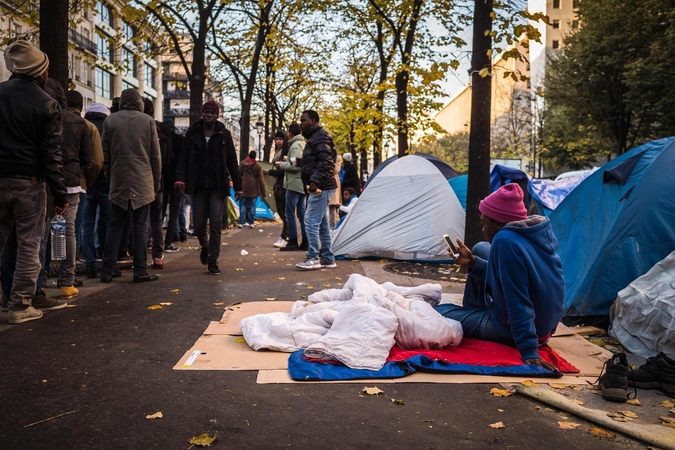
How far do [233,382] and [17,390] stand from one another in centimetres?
125

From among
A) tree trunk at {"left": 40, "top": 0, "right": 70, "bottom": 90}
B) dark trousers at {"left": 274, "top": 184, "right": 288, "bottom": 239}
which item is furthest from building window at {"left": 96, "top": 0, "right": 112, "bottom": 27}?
Answer: tree trunk at {"left": 40, "top": 0, "right": 70, "bottom": 90}

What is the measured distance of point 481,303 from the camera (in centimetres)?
502

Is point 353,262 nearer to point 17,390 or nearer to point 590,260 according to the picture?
point 590,260

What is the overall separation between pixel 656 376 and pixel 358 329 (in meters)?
1.92

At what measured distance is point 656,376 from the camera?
3992mm

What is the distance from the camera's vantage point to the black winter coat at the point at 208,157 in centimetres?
827

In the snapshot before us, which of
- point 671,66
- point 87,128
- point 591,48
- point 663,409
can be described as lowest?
point 663,409

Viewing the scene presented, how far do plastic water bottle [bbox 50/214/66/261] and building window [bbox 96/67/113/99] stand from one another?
148ft

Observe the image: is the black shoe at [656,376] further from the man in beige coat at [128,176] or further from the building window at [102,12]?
the building window at [102,12]

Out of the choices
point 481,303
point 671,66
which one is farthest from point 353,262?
point 671,66

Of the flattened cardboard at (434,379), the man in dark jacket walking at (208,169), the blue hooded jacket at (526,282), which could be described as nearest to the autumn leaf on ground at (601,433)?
the flattened cardboard at (434,379)

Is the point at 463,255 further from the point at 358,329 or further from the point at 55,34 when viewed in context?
the point at 55,34

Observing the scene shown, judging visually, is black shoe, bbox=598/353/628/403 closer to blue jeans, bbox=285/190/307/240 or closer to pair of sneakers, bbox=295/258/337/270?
pair of sneakers, bbox=295/258/337/270

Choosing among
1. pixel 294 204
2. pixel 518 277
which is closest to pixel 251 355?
pixel 518 277
